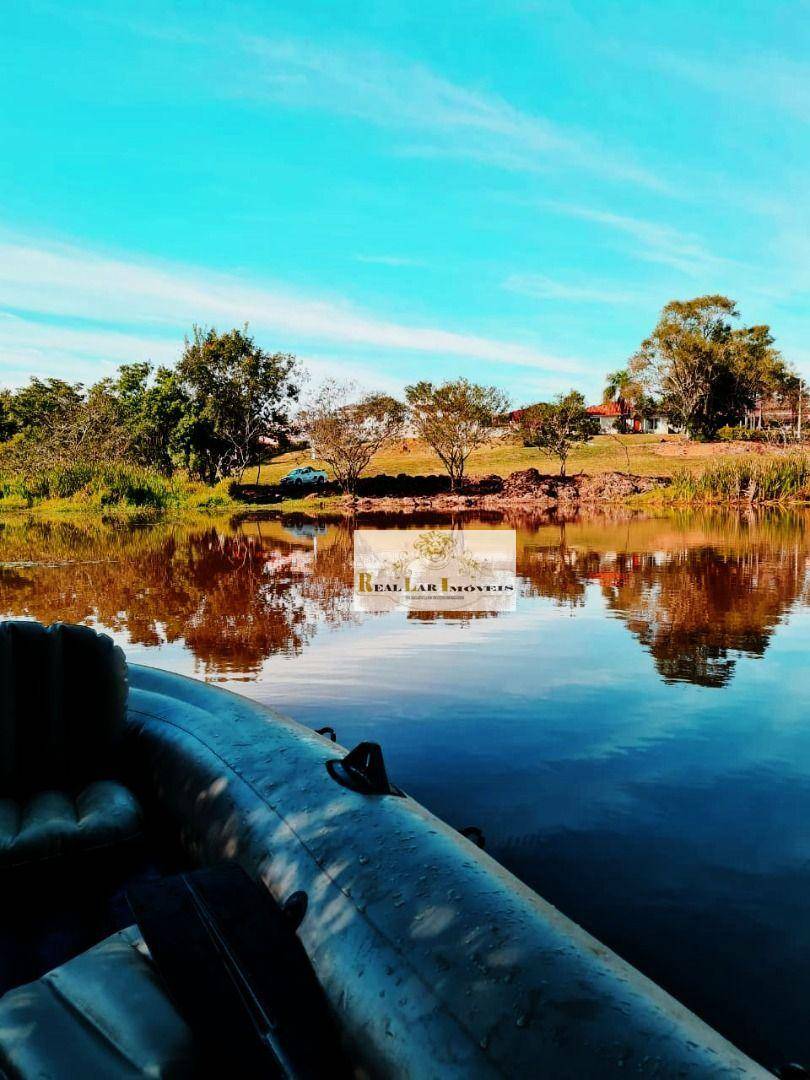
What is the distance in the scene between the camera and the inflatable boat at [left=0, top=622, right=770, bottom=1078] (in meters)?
1.65

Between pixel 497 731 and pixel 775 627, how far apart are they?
486 centimetres

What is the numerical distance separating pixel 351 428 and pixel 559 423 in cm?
1111

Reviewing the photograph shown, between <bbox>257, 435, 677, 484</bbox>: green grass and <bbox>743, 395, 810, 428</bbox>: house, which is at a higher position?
<bbox>743, 395, 810, 428</bbox>: house

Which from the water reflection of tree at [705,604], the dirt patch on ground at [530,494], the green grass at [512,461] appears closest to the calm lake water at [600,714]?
the water reflection of tree at [705,604]

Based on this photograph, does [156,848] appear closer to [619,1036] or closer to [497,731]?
[619,1036]

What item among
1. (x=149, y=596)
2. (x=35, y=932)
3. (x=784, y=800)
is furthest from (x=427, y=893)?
(x=149, y=596)

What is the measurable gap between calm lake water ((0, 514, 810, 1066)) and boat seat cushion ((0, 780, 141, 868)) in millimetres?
1740

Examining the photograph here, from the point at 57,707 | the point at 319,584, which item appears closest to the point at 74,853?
the point at 57,707

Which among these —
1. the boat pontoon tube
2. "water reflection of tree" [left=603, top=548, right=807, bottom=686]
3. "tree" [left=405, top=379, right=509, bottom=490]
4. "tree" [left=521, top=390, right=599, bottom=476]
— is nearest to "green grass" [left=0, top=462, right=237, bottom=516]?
"tree" [left=405, top=379, right=509, bottom=490]

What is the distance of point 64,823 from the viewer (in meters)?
2.97

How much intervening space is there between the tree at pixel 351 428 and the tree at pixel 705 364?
75.9 ft

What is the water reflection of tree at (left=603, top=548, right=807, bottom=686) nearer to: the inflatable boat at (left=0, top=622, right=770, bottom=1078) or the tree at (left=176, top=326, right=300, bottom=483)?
the inflatable boat at (left=0, top=622, right=770, bottom=1078)

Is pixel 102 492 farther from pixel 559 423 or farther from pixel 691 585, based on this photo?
pixel 691 585

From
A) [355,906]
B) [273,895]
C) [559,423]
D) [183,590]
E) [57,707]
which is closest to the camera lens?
[355,906]
